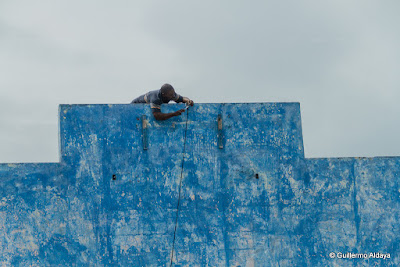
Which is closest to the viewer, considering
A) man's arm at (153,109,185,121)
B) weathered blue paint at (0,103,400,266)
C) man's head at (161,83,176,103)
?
weathered blue paint at (0,103,400,266)

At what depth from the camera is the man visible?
356 inches

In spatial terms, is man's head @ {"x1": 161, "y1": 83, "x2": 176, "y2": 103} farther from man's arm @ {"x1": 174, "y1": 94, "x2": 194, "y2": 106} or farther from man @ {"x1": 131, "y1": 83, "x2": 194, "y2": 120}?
man's arm @ {"x1": 174, "y1": 94, "x2": 194, "y2": 106}

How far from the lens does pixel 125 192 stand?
902 cm

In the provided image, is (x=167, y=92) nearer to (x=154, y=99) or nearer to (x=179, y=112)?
(x=154, y=99)

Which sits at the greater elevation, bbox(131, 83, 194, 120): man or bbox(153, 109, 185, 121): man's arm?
bbox(131, 83, 194, 120): man

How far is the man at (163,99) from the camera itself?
9055 millimetres

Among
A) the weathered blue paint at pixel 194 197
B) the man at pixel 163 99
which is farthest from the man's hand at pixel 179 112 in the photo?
the weathered blue paint at pixel 194 197

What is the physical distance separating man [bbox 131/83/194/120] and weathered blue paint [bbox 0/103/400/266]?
158 mm

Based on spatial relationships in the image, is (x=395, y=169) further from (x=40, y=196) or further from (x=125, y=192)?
(x=40, y=196)

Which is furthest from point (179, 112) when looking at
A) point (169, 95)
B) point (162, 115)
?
point (169, 95)

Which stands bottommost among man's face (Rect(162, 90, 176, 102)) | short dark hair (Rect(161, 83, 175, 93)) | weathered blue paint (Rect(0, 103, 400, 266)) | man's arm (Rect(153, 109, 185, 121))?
weathered blue paint (Rect(0, 103, 400, 266))

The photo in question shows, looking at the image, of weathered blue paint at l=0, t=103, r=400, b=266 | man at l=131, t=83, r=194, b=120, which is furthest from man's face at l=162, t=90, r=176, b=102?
weathered blue paint at l=0, t=103, r=400, b=266

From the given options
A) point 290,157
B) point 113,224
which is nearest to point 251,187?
point 290,157

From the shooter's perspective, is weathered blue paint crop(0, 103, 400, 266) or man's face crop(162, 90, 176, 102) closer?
weathered blue paint crop(0, 103, 400, 266)
